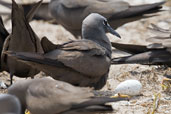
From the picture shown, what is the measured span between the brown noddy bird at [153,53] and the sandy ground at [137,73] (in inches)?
5.5

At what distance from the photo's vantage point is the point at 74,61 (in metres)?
5.62

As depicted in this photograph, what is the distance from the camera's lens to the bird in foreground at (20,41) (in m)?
6.02

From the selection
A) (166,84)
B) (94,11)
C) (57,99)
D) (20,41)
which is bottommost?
(166,84)

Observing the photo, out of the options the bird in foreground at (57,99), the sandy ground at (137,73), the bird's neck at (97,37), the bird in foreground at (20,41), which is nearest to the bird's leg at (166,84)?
the sandy ground at (137,73)


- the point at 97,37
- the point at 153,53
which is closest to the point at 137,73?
the point at 153,53

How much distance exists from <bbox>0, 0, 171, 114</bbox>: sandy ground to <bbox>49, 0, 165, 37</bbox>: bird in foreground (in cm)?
56

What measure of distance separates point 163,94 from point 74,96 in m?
1.85

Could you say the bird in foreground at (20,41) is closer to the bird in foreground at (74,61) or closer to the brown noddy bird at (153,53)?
the bird in foreground at (74,61)

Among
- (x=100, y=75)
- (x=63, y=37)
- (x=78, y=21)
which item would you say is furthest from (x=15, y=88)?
(x=63, y=37)

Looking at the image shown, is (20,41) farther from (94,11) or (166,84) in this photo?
(94,11)

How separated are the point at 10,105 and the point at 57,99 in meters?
0.46

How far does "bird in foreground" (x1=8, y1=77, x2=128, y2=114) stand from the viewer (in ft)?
14.5

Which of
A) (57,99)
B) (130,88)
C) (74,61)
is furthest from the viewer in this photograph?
(130,88)

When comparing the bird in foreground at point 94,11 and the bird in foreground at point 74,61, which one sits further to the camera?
the bird in foreground at point 94,11
